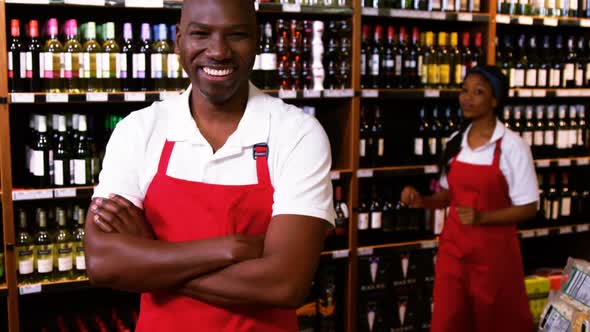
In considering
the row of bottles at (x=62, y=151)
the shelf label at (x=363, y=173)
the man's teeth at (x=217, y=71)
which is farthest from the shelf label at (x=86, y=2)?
the man's teeth at (x=217, y=71)

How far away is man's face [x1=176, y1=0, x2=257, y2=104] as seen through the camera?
4.49 ft

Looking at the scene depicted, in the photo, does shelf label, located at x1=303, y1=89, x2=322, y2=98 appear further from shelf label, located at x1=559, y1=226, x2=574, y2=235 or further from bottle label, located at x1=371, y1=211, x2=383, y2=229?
shelf label, located at x1=559, y1=226, x2=574, y2=235

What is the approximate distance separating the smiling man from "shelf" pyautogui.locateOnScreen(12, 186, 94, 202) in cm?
181

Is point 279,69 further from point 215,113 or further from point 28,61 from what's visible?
point 215,113

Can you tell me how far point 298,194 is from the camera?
1.37m

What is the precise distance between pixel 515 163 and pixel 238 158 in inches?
75.3

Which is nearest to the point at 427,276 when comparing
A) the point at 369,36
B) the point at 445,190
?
the point at 445,190

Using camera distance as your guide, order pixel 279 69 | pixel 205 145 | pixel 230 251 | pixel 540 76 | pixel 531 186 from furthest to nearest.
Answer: pixel 540 76, pixel 279 69, pixel 531 186, pixel 205 145, pixel 230 251

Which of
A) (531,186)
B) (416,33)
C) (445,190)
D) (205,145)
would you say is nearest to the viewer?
(205,145)

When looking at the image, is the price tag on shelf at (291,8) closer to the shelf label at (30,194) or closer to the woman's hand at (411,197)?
the woman's hand at (411,197)

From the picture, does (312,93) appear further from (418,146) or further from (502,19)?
(502,19)

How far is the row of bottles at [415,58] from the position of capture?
3799 mm

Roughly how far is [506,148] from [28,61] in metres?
2.25

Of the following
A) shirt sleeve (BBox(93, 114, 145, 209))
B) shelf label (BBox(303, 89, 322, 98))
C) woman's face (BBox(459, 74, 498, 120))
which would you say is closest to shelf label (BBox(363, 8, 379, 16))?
shelf label (BBox(303, 89, 322, 98))
